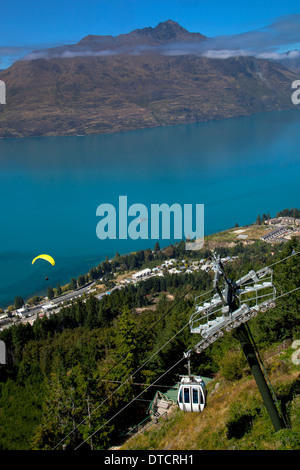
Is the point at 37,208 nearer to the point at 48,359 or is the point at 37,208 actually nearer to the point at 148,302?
the point at 148,302

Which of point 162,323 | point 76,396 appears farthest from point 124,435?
point 162,323

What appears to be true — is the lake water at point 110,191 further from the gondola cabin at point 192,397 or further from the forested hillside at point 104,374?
the gondola cabin at point 192,397

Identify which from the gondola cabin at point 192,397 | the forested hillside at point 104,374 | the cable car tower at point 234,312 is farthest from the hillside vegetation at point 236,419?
the gondola cabin at point 192,397

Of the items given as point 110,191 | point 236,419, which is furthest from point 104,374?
point 110,191

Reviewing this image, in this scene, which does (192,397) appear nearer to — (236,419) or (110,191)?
(236,419)

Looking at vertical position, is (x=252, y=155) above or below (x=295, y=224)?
above

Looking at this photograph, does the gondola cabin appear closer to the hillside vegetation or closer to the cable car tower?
the cable car tower
